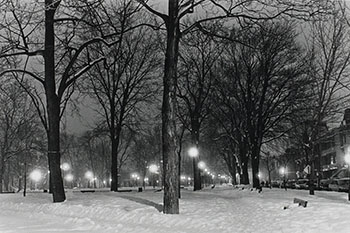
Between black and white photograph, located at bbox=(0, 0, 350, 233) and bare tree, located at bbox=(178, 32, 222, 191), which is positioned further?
bare tree, located at bbox=(178, 32, 222, 191)

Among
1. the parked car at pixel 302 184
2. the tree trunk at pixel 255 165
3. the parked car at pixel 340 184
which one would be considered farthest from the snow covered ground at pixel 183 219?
the parked car at pixel 302 184

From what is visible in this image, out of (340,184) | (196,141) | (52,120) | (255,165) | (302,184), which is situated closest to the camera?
(52,120)

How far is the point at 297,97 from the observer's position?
1264 inches

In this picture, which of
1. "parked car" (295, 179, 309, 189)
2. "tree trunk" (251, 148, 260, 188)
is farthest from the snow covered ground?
"parked car" (295, 179, 309, 189)

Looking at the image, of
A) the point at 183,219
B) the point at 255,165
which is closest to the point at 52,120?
the point at 183,219

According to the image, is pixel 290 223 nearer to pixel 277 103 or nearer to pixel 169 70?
pixel 169 70

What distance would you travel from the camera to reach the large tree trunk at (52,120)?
66.6 feet

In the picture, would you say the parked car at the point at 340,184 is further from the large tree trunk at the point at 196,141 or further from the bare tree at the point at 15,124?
the bare tree at the point at 15,124

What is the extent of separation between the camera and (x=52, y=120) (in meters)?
20.7

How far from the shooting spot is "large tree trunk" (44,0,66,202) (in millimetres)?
20312

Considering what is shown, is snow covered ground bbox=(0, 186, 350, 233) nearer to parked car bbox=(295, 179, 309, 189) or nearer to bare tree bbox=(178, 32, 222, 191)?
bare tree bbox=(178, 32, 222, 191)

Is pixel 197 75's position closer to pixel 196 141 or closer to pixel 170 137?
pixel 196 141

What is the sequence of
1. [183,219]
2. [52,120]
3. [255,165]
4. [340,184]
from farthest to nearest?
1. [340,184]
2. [255,165]
3. [52,120]
4. [183,219]

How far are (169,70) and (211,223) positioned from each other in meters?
6.03
